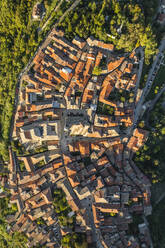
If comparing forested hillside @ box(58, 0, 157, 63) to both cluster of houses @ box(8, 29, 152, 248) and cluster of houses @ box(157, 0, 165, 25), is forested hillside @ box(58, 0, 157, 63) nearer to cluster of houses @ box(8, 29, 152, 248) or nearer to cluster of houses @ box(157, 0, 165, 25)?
cluster of houses @ box(157, 0, 165, 25)

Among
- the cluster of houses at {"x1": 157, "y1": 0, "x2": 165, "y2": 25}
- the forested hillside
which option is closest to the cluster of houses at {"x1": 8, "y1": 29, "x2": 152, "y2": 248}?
the forested hillside

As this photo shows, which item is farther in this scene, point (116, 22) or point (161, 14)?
point (161, 14)

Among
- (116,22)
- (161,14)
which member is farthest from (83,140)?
(161,14)

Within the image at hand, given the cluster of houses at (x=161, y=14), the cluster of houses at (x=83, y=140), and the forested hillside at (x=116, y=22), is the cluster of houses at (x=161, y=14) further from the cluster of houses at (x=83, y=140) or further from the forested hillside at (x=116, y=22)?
the cluster of houses at (x=83, y=140)

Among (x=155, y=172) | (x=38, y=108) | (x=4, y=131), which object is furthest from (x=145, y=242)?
(x=4, y=131)

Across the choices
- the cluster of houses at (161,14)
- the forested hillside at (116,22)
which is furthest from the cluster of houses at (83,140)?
the cluster of houses at (161,14)

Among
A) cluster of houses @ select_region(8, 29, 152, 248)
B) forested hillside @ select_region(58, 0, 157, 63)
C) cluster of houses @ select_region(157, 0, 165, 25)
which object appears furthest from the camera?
cluster of houses @ select_region(157, 0, 165, 25)

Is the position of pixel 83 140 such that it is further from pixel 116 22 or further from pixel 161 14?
pixel 161 14

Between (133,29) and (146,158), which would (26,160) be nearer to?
(146,158)

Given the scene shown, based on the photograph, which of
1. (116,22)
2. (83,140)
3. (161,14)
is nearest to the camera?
(116,22)
